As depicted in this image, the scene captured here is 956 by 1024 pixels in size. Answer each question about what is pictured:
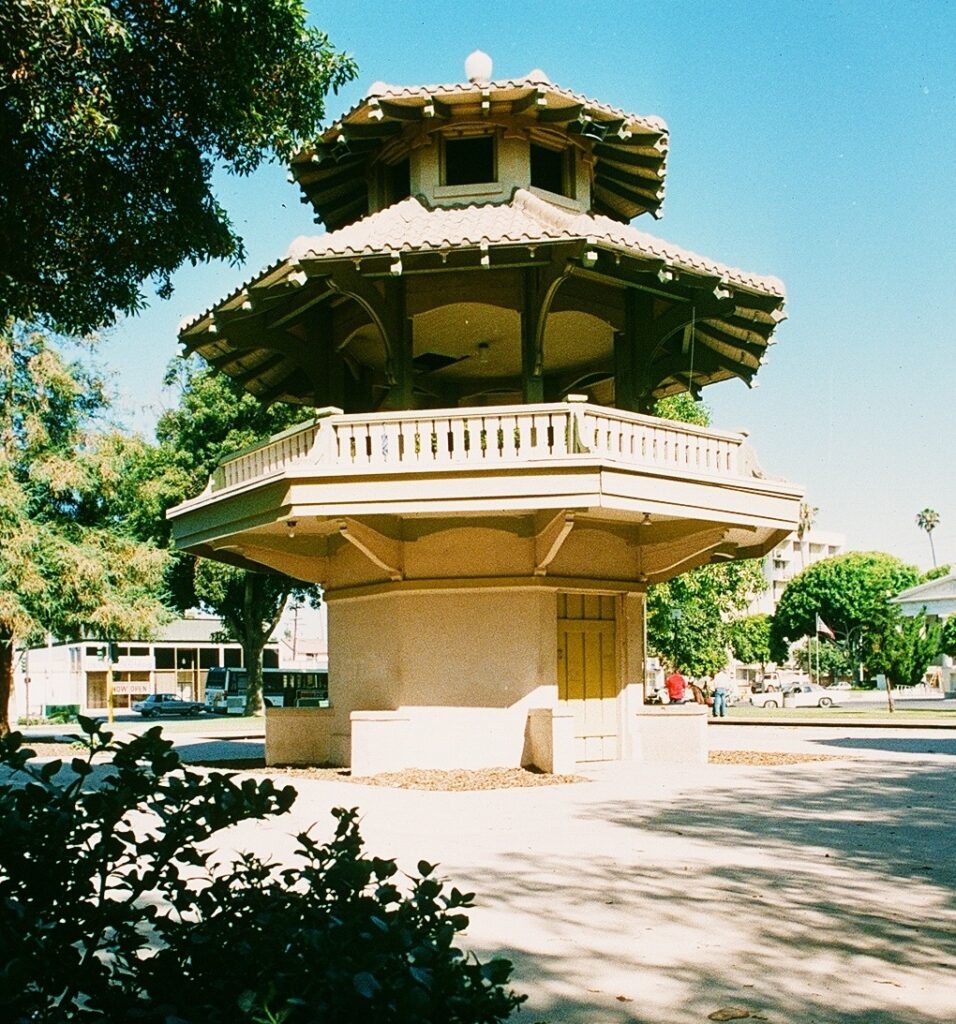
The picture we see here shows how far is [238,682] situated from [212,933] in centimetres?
6882

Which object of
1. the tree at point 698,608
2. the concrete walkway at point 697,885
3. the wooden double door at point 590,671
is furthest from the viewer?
the tree at point 698,608

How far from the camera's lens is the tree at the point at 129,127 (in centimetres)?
916

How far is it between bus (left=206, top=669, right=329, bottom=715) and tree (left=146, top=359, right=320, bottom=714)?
1884cm

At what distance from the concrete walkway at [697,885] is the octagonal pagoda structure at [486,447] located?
266cm

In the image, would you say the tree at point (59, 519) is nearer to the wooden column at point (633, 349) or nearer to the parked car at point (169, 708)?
the wooden column at point (633, 349)

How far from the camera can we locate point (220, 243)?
38.8 feet

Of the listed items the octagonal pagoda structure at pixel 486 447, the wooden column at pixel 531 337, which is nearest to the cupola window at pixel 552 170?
the octagonal pagoda structure at pixel 486 447

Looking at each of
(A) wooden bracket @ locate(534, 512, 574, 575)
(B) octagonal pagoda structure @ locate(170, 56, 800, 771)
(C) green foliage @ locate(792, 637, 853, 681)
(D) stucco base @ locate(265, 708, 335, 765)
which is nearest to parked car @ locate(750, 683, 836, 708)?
(C) green foliage @ locate(792, 637, 853, 681)

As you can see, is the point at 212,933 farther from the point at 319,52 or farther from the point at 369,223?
the point at 369,223

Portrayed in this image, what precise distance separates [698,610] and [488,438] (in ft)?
106

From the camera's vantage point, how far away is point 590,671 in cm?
1814

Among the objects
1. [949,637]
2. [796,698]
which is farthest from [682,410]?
[949,637]

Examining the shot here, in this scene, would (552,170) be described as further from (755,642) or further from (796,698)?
(755,642)

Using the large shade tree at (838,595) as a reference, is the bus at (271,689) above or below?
below
